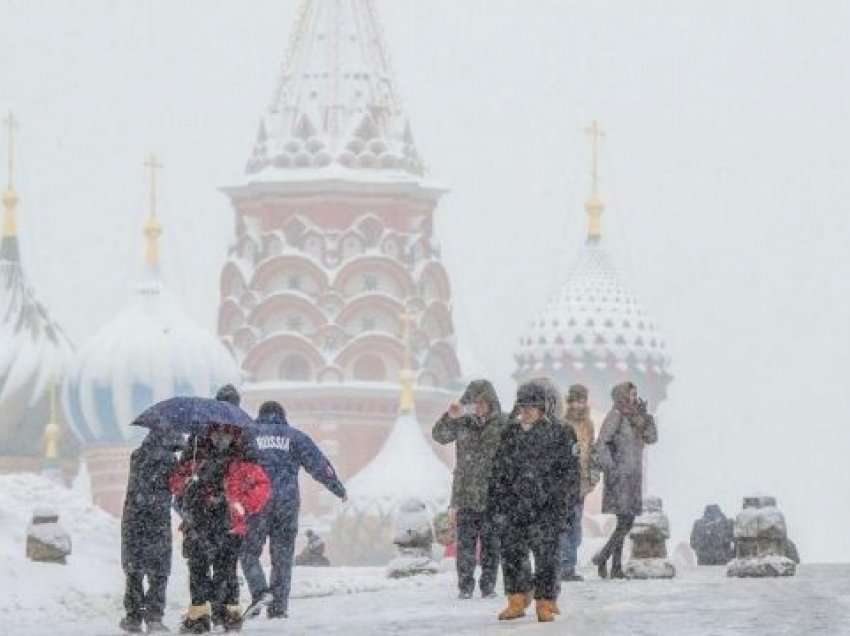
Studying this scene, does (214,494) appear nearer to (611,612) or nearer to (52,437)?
(611,612)

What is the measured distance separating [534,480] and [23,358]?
283ft

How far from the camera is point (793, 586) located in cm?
2289

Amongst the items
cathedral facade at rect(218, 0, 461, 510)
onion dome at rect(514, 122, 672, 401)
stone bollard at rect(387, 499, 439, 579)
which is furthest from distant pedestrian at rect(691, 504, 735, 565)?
onion dome at rect(514, 122, 672, 401)

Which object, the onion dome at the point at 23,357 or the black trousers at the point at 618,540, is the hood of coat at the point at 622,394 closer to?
the black trousers at the point at 618,540

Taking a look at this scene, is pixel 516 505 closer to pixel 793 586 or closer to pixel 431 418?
pixel 793 586

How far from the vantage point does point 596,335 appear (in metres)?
126

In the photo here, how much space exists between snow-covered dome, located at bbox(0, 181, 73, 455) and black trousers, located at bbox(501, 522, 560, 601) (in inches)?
3314

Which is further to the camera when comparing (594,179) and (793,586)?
(594,179)

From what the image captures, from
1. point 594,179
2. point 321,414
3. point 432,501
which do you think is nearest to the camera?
point 432,501

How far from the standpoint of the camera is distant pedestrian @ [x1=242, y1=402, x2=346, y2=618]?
20734 mm

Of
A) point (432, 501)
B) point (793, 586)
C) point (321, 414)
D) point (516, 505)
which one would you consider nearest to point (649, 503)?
point (793, 586)

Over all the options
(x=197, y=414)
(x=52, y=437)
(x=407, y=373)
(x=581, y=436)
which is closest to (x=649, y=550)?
(x=581, y=436)

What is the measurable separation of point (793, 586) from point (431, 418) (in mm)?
85581

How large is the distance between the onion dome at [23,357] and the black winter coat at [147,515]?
83295 mm
